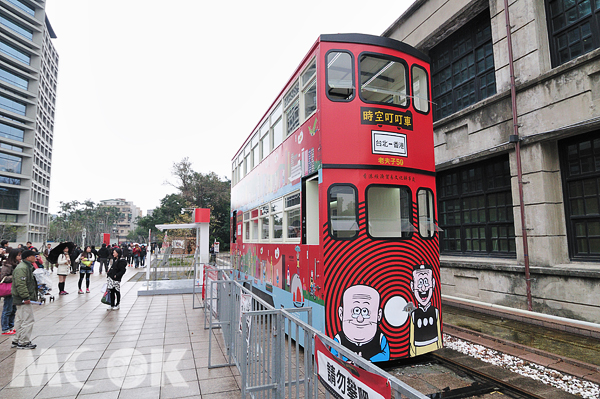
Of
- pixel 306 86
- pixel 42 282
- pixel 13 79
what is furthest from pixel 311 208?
pixel 13 79

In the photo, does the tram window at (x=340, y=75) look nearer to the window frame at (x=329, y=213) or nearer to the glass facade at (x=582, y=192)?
the window frame at (x=329, y=213)

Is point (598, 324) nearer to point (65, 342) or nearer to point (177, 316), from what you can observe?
point (177, 316)

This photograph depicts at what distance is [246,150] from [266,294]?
5008mm

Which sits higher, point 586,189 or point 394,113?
point 394,113

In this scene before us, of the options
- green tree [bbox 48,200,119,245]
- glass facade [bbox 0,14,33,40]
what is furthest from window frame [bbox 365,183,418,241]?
green tree [bbox 48,200,119,245]

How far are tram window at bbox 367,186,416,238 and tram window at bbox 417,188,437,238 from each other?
0.24 m

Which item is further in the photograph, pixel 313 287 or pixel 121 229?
pixel 121 229

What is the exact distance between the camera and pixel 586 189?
791 centimetres

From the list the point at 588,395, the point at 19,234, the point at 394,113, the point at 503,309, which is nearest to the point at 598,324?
the point at 503,309

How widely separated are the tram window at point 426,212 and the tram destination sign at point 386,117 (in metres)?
1.08

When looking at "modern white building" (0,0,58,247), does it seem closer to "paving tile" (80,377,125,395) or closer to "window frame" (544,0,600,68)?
"paving tile" (80,377,125,395)

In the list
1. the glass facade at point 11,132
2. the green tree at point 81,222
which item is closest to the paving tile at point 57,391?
the glass facade at point 11,132

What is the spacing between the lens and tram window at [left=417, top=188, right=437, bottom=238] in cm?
580

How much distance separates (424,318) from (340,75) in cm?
392
